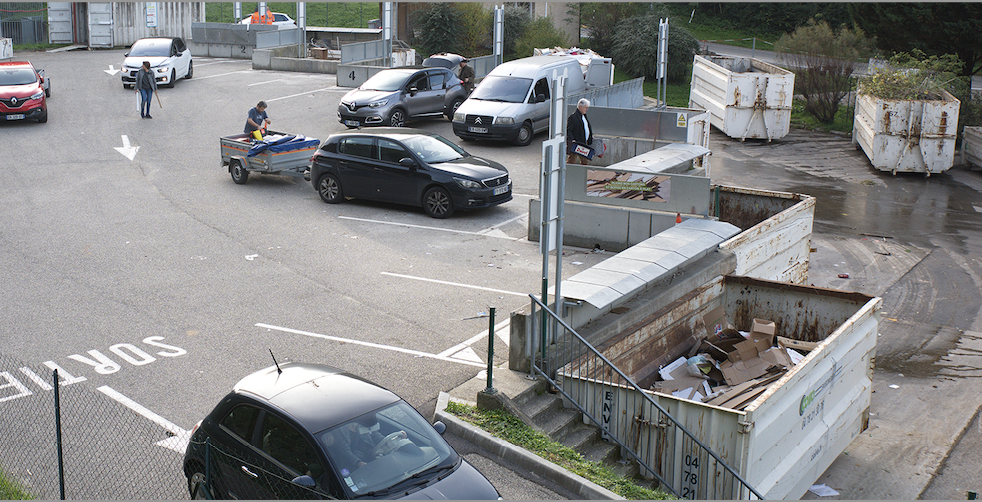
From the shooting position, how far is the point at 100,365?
10.4 metres

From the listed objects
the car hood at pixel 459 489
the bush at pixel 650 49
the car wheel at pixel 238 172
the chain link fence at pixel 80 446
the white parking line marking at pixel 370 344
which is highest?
the bush at pixel 650 49

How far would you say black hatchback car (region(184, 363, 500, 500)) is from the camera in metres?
6.47

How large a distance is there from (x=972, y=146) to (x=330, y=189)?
1824cm

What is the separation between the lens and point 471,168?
56.4ft

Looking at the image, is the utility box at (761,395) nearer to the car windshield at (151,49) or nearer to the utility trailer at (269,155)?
the utility trailer at (269,155)

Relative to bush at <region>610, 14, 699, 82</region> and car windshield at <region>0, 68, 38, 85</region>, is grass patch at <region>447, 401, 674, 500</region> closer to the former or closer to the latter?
car windshield at <region>0, 68, 38, 85</region>

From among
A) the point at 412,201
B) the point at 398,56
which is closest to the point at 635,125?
the point at 412,201

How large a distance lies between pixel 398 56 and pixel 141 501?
30417mm

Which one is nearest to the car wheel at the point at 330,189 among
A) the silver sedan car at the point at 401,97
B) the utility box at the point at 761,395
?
the silver sedan car at the point at 401,97

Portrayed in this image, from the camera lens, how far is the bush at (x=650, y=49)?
38219 millimetres

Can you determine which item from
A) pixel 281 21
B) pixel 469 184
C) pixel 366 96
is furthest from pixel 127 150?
pixel 281 21

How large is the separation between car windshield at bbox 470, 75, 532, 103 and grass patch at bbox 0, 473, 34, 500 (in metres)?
17.9

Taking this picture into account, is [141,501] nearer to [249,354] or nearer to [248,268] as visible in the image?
[249,354]

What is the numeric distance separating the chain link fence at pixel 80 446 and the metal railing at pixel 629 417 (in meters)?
3.80
